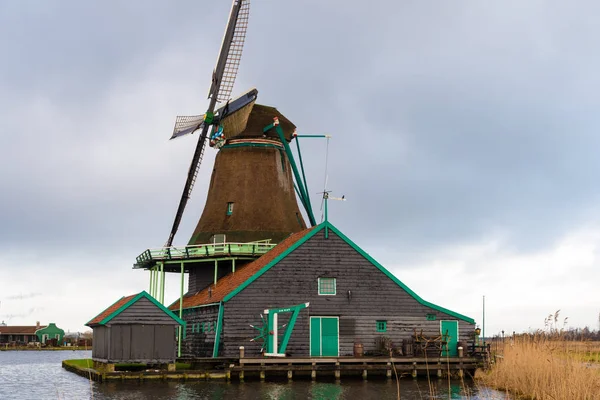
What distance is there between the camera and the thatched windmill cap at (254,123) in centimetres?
4394

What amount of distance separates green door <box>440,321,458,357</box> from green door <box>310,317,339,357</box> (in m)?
4.93

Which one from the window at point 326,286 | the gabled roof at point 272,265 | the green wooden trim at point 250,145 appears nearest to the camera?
the gabled roof at point 272,265

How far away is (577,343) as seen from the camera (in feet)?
64.5

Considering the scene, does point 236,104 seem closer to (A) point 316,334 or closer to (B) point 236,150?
(B) point 236,150

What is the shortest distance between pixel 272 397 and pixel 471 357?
42.3ft

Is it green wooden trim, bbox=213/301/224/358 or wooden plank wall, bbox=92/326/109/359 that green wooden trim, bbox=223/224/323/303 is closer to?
green wooden trim, bbox=213/301/224/358

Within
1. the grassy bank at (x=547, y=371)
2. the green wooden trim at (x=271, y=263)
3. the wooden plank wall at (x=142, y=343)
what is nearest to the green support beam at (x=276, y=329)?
the green wooden trim at (x=271, y=263)

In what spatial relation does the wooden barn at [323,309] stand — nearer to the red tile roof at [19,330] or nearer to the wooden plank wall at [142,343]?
the wooden plank wall at [142,343]

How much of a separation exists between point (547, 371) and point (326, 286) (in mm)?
14360

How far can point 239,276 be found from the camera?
122 ft

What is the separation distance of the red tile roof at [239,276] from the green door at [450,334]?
754cm

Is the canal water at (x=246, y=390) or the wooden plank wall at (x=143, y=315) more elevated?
the wooden plank wall at (x=143, y=315)

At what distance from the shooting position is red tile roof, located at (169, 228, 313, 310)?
35562 mm

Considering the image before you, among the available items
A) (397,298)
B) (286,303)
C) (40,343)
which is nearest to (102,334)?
(286,303)
